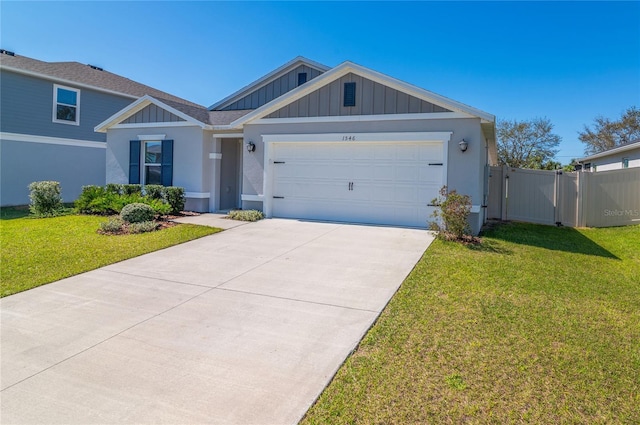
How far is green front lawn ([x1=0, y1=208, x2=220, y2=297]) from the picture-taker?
6008 millimetres

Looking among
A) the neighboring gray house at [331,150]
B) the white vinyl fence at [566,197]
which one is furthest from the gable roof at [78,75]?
the white vinyl fence at [566,197]

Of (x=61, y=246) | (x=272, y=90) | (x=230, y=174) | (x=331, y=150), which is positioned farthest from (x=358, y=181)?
(x=272, y=90)

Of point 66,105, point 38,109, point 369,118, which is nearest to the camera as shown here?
point 369,118

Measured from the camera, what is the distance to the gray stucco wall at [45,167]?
15.3 m

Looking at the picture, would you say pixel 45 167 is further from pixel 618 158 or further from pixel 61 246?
pixel 618 158

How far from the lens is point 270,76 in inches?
649

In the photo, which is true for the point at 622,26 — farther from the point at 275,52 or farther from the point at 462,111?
the point at 275,52

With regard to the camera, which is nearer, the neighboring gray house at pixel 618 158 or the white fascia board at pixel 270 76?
the white fascia board at pixel 270 76

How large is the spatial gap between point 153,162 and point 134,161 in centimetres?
70

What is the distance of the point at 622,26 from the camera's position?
13438 millimetres

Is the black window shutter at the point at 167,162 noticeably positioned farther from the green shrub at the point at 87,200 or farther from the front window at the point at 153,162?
the green shrub at the point at 87,200

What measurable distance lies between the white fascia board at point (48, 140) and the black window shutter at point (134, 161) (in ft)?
18.1

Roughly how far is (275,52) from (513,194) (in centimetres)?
1201

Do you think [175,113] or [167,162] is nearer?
[175,113]
